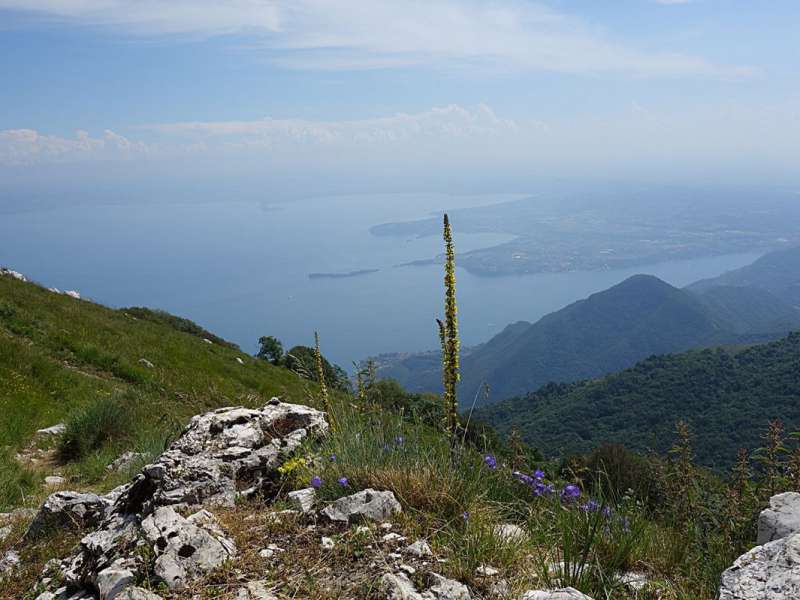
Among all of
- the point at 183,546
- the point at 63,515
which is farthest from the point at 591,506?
the point at 63,515

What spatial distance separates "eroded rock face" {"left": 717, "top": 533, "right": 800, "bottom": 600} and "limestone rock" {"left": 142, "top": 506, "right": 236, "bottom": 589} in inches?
105

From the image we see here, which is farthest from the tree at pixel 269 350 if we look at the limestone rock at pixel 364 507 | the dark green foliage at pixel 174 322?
the limestone rock at pixel 364 507

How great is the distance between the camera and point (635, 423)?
259ft

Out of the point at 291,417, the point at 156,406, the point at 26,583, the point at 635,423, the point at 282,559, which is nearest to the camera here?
the point at 282,559

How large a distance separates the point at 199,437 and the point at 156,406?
8.87 metres

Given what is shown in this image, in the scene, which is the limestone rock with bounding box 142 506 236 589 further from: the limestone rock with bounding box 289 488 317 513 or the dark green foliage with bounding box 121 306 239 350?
the dark green foliage with bounding box 121 306 239 350

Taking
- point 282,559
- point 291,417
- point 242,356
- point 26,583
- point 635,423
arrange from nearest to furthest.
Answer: point 282,559 < point 26,583 < point 291,417 < point 242,356 < point 635,423

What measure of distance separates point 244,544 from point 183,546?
0.37 m

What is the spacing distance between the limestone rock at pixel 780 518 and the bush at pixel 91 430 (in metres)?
9.67

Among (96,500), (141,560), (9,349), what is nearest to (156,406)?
(9,349)

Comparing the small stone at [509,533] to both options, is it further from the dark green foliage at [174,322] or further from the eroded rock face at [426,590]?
the dark green foliage at [174,322]

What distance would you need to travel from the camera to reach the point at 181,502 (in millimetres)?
4227

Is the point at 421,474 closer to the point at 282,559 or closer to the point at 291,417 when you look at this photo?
the point at 282,559

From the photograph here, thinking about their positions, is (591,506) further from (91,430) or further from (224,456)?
(91,430)
